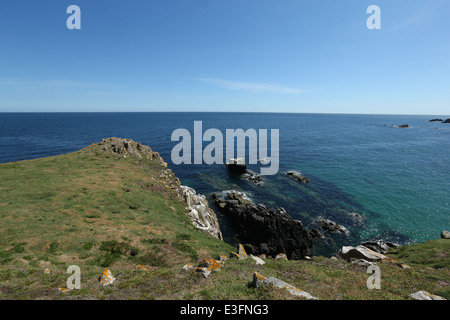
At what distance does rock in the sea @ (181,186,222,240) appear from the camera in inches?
1394

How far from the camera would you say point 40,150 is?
9200cm

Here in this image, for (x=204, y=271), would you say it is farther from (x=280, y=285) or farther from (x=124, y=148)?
(x=124, y=148)

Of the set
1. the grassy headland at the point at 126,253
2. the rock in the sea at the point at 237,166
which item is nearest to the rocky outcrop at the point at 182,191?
the grassy headland at the point at 126,253

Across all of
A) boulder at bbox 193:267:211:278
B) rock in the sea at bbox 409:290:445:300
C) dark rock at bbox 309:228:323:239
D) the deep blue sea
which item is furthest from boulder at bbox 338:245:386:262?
boulder at bbox 193:267:211:278

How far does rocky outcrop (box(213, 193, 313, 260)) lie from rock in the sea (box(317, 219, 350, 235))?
21.9 feet

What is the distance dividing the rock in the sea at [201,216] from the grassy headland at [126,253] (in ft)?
8.55

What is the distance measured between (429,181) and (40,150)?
158 m

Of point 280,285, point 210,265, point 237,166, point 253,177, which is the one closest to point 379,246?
point 280,285

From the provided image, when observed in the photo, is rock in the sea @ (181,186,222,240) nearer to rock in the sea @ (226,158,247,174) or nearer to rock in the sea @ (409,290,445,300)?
rock in the sea @ (226,158,247,174)

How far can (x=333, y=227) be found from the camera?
39.4 m

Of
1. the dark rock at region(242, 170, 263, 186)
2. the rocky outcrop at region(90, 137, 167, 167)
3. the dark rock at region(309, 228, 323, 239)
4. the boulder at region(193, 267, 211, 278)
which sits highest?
the rocky outcrop at region(90, 137, 167, 167)

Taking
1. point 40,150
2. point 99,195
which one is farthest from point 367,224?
point 40,150

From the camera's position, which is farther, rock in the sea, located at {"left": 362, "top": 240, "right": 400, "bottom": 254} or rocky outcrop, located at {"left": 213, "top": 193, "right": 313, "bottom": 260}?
rocky outcrop, located at {"left": 213, "top": 193, "right": 313, "bottom": 260}
